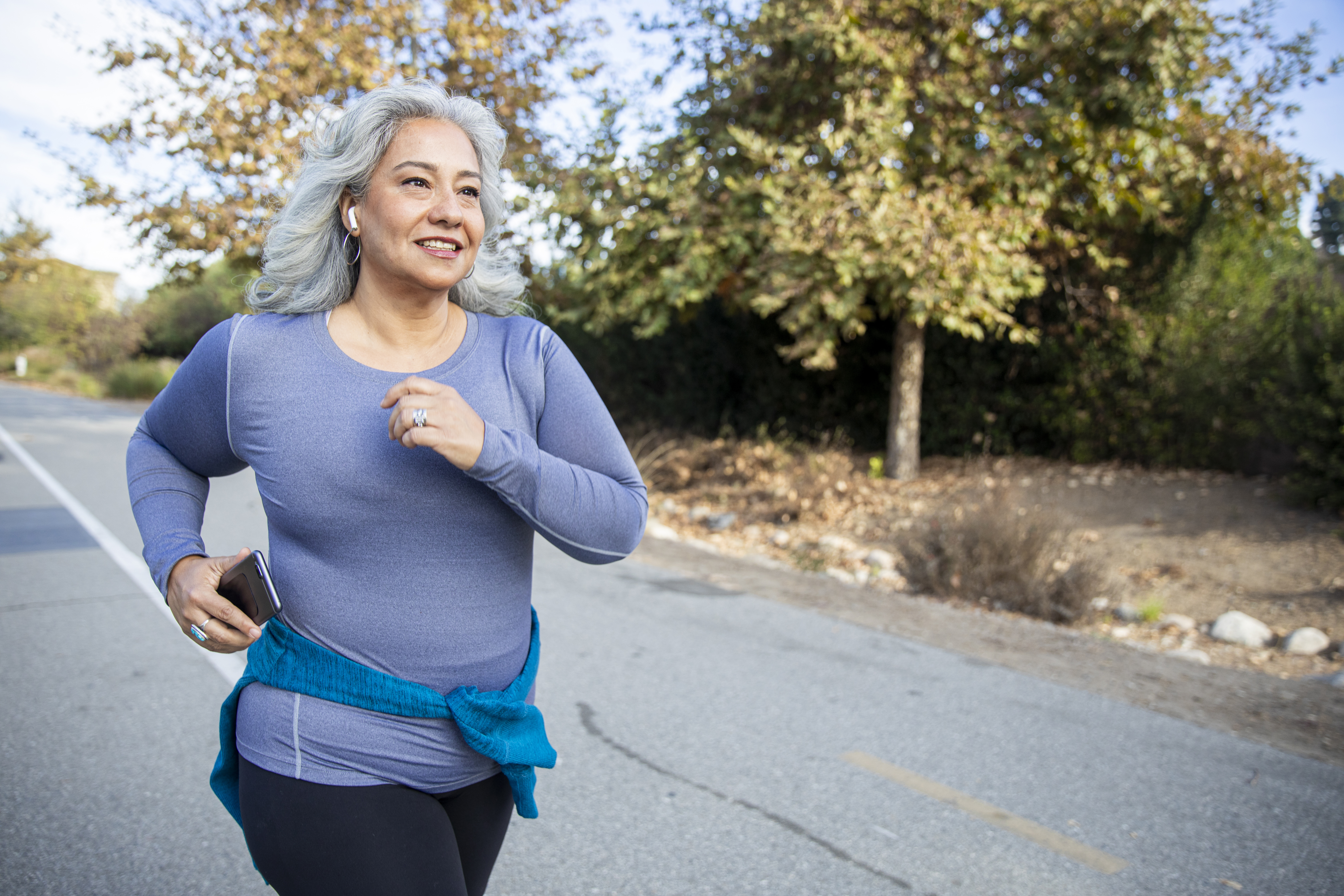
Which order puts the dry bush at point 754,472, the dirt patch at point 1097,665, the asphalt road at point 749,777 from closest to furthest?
1. the asphalt road at point 749,777
2. the dirt patch at point 1097,665
3. the dry bush at point 754,472

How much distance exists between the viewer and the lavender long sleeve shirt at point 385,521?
5.12ft

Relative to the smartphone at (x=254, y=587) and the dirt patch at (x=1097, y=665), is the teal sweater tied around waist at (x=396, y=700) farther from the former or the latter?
the dirt patch at (x=1097, y=665)

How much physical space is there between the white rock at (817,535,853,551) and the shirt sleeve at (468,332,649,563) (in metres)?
7.04

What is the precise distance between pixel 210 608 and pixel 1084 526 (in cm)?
897

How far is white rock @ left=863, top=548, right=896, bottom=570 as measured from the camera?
796cm

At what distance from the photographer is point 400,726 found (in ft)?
5.17

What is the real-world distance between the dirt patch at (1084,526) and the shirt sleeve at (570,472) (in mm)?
5506

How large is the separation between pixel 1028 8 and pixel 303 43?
10081 millimetres

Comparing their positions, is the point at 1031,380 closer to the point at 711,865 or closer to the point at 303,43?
the point at 711,865

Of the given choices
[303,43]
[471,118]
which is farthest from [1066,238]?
[303,43]

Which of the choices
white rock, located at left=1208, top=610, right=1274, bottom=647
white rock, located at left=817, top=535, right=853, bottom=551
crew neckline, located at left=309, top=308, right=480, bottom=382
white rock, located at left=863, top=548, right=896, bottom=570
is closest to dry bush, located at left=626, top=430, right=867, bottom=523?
white rock, located at left=817, top=535, right=853, bottom=551

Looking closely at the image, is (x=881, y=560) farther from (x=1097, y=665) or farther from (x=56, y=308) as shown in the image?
(x=56, y=308)

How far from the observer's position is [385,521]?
5.17ft

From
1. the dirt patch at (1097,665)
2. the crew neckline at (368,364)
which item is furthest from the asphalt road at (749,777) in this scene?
the crew neckline at (368,364)
